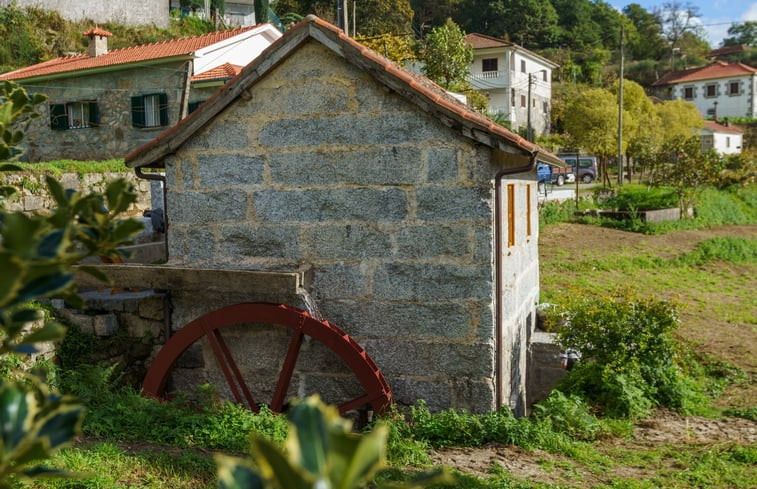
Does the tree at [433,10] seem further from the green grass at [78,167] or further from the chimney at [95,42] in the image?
the green grass at [78,167]

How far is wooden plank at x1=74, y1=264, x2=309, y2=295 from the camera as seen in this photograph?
23.6 ft

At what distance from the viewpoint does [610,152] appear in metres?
40.7

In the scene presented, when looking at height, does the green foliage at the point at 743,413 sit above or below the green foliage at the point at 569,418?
below

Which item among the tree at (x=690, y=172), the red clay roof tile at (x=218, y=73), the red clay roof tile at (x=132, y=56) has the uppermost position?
the red clay roof tile at (x=132, y=56)

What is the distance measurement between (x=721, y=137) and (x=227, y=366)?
56.1m

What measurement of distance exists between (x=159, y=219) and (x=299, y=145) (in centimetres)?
584

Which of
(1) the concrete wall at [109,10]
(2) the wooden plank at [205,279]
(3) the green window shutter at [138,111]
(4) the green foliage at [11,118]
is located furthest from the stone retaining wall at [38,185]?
(1) the concrete wall at [109,10]

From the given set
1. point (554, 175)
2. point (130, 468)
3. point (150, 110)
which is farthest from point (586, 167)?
point (130, 468)

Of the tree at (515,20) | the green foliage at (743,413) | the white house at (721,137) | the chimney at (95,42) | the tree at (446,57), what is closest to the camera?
the green foliage at (743,413)

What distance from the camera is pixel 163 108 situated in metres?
22.0

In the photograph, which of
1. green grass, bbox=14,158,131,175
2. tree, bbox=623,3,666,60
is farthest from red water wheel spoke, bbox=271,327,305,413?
tree, bbox=623,3,666,60

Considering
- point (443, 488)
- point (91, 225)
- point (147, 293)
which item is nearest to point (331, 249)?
point (147, 293)

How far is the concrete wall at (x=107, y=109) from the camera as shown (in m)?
22.0

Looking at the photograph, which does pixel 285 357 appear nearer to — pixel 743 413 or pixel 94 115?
pixel 743 413
